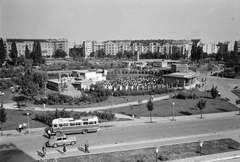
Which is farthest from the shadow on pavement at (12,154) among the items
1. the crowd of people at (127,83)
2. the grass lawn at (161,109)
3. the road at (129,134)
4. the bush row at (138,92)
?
the crowd of people at (127,83)

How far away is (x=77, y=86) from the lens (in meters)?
38.8

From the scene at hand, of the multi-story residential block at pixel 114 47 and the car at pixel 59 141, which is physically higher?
the multi-story residential block at pixel 114 47

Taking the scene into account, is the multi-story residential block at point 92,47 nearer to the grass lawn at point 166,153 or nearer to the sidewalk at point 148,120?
the sidewalk at point 148,120

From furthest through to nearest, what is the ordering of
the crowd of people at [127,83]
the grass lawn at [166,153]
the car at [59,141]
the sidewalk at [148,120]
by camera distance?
the crowd of people at [127,83]
the sidewalk at [148,120]
the car at [59,141]
the grass lawn at [166,153]

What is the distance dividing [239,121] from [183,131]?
7352 millimetres

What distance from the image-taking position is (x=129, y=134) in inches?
720

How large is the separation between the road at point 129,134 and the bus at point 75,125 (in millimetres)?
481

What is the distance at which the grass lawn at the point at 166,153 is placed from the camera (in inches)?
536

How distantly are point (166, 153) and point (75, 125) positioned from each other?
25.1 feet

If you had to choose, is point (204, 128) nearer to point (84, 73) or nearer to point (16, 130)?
point (16, 130)

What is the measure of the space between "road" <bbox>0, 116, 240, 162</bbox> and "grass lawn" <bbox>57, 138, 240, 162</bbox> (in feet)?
6.18

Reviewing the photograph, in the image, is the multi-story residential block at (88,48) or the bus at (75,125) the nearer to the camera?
the bus at (75,125)

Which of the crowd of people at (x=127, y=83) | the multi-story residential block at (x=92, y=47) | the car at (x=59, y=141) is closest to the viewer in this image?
the car at (x=59, y=141)

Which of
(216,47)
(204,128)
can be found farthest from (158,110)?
(216,47)
